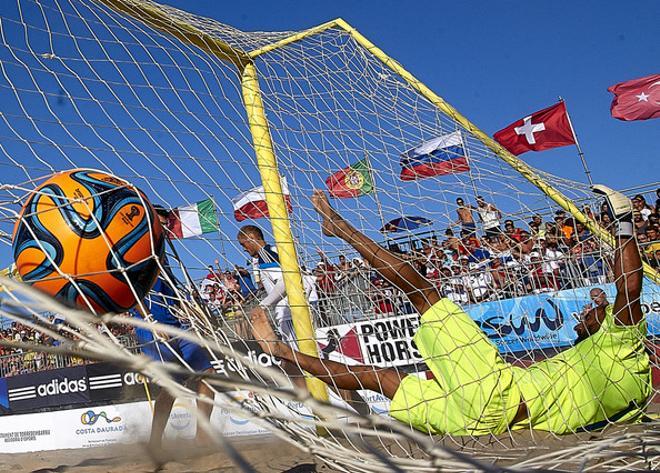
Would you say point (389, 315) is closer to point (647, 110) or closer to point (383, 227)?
point (383, 227)

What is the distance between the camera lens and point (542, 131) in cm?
848

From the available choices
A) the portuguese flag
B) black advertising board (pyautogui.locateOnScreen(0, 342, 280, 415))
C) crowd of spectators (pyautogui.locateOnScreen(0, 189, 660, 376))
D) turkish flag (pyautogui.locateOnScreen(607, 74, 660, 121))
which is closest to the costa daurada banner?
crowd of spectators (pyautogui.locateOnScreen(0, 189, 660, 376))

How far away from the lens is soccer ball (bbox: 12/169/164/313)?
244 centimetres

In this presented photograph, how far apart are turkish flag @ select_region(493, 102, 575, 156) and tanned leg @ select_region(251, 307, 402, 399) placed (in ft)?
19.4

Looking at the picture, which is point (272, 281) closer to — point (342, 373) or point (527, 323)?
point (342, 373)

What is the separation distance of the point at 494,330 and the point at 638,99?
559cm

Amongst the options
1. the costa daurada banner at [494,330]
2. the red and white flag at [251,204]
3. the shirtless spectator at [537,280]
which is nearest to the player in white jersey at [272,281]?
the red and white flag at [251,204]

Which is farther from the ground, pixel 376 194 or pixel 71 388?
pixel 376 194

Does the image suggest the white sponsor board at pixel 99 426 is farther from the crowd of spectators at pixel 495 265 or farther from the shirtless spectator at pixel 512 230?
the shirtless spectator at pixel 512 230

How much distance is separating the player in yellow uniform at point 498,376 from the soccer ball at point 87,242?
1214 mm

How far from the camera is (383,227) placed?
4551mm

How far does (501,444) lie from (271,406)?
1.38m

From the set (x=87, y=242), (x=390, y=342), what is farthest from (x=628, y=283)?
(x=390, y=342)

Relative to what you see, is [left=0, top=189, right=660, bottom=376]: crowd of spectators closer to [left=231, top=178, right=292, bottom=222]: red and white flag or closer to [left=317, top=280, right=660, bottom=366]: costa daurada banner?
[left=317, top=280, right=660, bottom=366]: costa daurada banner
